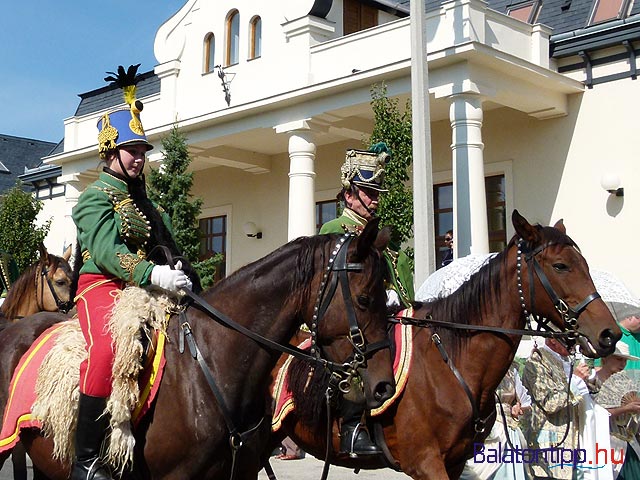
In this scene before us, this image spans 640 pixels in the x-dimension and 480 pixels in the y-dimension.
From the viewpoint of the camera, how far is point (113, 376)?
414cm

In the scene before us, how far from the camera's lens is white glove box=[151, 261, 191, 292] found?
4.13 metres

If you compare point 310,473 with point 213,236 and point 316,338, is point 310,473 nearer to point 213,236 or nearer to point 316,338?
point 316,338

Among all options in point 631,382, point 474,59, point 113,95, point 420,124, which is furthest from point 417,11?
point 113,95

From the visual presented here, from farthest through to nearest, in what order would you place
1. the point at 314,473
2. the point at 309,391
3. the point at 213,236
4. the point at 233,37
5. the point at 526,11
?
the point at 213,236 → the point at 233,37 → the point at 526,11 → the point at 314,473 → the point at 309,391

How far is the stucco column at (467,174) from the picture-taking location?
47.5 feet

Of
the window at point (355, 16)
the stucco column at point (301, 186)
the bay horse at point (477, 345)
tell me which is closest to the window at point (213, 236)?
the stucco column at point (301, 186)

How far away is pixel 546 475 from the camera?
7180 mm

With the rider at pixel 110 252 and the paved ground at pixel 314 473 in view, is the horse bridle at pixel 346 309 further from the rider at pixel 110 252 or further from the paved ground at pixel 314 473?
the paved ground at pixel 314 473

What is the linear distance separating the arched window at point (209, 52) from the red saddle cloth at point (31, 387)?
15.9 meters

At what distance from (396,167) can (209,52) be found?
8.96 m

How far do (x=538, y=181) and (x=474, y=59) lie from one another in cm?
329

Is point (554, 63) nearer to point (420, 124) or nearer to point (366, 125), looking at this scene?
point (366, 125)

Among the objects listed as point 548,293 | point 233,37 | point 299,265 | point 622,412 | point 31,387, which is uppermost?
point 233,37

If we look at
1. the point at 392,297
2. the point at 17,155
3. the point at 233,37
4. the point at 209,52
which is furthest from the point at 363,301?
the point at 17,155
